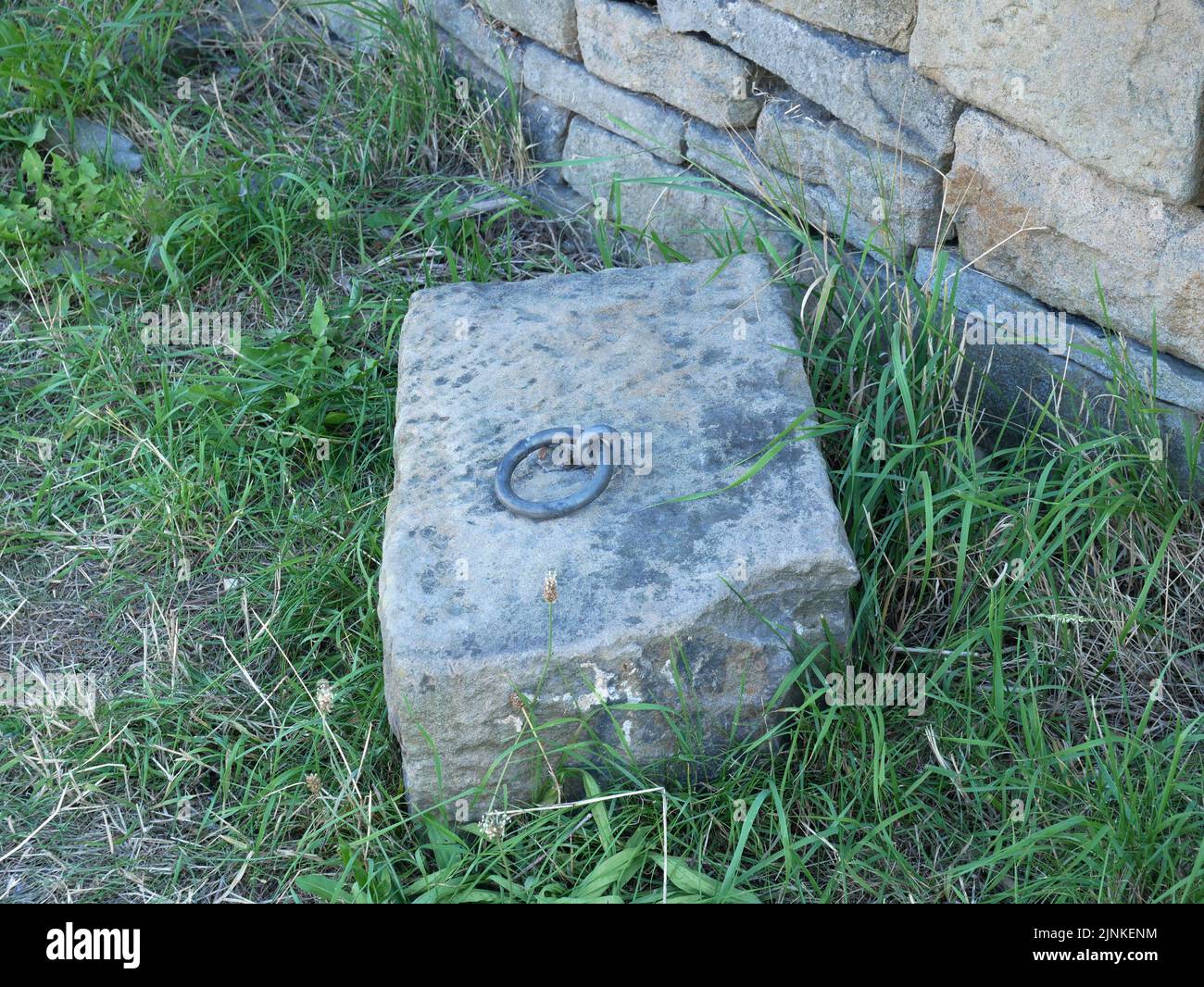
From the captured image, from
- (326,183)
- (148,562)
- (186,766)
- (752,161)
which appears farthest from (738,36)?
(186,766)

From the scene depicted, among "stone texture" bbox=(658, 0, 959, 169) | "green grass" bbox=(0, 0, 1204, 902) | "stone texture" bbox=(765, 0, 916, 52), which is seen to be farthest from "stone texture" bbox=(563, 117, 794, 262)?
"stone texture" bbox=(765, 0, 916, 52)

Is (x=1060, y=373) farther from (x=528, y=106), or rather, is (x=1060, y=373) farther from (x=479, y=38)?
(x=479, y=38)

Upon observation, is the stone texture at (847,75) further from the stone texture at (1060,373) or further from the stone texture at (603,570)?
the stone texture at (603,570)

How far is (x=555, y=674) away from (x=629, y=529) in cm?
34

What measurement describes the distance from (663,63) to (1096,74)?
1262 millimetres

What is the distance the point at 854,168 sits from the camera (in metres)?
2.94

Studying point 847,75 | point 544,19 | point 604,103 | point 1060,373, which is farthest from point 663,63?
point 1060,373

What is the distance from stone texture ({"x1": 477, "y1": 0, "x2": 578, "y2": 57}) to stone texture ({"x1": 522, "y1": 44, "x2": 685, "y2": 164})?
0.05 meters

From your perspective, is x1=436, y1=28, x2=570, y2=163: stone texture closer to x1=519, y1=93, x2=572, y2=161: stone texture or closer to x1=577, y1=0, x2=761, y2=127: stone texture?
x1=519, y1=93, x2=572, y2=161: stone texture

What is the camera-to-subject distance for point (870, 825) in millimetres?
2279

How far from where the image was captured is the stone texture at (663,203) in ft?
10.5

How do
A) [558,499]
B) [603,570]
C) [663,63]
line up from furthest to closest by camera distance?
[663,63] < [558,499] < [603,570]

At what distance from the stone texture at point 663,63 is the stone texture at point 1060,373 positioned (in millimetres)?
668

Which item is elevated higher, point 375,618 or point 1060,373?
point 1060,373
